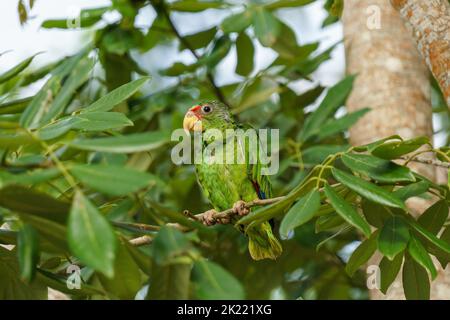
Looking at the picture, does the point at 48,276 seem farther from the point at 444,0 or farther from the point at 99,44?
the point at 99,44

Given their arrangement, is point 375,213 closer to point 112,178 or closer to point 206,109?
point 112,178

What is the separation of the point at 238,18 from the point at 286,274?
1519 mm

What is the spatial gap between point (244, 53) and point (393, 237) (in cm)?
231

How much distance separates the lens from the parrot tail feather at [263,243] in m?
3.38

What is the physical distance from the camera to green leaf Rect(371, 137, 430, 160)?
2.15 metres

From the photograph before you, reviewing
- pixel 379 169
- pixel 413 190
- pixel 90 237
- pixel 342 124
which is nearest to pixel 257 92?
pixel 342 124

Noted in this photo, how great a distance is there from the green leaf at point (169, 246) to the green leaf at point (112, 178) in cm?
20

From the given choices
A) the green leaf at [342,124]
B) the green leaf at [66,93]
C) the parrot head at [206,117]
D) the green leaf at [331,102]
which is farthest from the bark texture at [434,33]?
the parrot head at [206,117]

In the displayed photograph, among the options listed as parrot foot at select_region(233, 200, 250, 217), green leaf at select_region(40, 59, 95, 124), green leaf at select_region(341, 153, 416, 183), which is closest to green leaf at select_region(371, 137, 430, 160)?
green leaf at select_region(341, 153, 416, 183)

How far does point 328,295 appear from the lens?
407cm

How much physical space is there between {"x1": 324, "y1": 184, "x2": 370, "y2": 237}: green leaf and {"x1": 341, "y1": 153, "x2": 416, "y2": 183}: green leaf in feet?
0.62

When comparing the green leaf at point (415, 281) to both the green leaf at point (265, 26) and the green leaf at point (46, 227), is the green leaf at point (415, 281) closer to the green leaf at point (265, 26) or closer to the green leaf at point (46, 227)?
the green leaf at point (46, 227)

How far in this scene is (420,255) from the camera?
6.58ft
